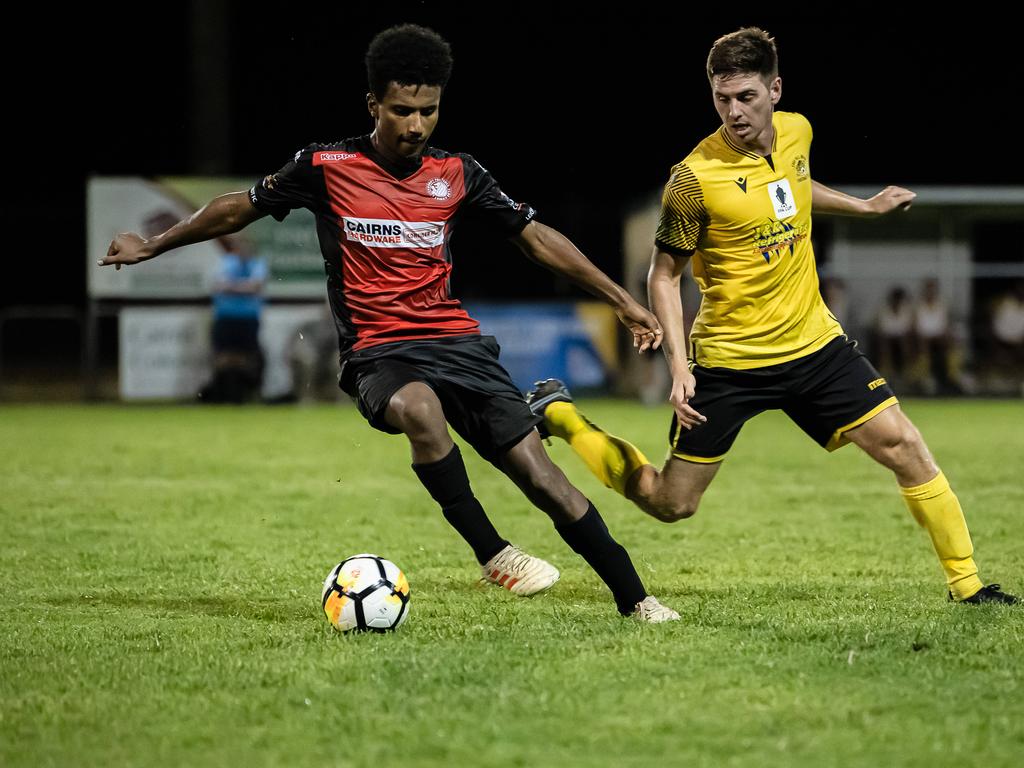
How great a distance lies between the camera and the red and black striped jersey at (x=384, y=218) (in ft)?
17.4

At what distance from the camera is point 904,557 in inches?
267

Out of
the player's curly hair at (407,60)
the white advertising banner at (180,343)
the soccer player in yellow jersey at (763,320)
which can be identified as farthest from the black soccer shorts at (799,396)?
the white advertising banner at (180,343)

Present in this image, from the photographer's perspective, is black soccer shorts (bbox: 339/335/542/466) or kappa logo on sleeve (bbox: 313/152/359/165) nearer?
black soccer shorts (bbox: 339/335/542/466)

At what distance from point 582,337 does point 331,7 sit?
52.7 ft

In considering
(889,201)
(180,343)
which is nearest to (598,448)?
(889,201)

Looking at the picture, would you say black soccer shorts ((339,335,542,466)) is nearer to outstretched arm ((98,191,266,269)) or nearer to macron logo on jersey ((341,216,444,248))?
macron logo on jersey ((341,216,444,248))

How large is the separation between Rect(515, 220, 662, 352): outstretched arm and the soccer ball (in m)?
1.27

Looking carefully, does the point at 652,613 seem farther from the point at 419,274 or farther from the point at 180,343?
the point at 180,343

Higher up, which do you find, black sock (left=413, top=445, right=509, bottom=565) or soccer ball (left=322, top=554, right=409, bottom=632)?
black sock (left=413, top=445, right=509, bottom=565)

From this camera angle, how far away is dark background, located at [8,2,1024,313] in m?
34.2

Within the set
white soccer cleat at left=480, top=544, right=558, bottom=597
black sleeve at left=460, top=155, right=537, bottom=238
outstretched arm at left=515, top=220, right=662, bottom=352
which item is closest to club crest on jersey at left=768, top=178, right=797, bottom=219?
outstretched arm at left=515, top=220, right=662, bottom=352

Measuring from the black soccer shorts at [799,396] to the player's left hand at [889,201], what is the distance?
0.60 meters

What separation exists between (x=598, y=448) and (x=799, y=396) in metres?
0.96

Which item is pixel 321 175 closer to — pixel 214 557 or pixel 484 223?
pixel 484 223
